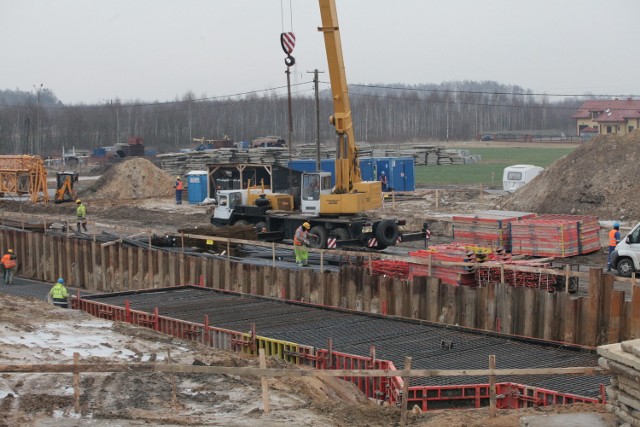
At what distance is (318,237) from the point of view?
29.2 metres

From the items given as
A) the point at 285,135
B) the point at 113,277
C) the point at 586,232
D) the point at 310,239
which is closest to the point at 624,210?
the point at 586,232

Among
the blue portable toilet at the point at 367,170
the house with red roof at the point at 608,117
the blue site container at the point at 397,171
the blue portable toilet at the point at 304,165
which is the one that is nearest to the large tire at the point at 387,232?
the blue portable toilet at the point at 304,165

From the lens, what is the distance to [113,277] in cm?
2670

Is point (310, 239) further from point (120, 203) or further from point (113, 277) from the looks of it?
point (120, 203)

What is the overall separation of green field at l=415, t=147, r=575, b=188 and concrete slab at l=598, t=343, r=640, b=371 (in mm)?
45112

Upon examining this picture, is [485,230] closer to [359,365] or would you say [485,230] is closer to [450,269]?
[450,269]

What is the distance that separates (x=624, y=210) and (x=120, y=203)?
27.3 m

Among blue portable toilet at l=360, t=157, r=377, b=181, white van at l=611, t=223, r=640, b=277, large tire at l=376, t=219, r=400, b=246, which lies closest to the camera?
→ white van at l=611, t=223, r=640, b=277

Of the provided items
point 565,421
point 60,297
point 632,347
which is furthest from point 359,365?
point 60,297

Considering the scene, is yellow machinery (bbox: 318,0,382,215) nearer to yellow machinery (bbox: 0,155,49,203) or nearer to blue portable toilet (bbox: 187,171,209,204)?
blue portable toilet (bbox: 187,171,209,204)

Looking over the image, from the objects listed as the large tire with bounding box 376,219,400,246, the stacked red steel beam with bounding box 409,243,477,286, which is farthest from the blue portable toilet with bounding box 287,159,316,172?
the stacked red steel beam with bounding box 409,243,477,286

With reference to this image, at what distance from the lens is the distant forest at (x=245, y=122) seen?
115 meters

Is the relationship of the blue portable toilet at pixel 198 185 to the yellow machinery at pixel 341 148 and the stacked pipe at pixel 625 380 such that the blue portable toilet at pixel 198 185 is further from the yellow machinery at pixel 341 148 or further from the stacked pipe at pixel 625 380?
the stacked pipe at pixel 625 380

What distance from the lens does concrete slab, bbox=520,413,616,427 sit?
9.27m
